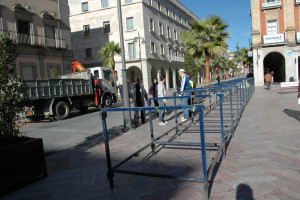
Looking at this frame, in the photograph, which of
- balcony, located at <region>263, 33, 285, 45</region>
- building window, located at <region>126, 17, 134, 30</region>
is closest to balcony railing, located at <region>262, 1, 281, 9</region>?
balcony, located at <region>263, 33, 285, 45</region>

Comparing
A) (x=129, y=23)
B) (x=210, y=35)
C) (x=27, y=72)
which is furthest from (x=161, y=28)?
(x=27, y=72)

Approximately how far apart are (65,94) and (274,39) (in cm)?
2159

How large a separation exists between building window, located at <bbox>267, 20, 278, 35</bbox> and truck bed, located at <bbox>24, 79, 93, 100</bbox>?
66.0ft

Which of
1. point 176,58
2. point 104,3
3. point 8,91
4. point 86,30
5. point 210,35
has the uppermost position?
point 104,3

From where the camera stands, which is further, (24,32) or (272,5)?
(272,5)

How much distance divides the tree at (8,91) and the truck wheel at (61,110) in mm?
8511

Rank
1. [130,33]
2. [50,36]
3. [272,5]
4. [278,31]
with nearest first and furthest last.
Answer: [50,36], [272,5], [278,31], [130,33]

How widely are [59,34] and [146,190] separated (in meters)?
21.4

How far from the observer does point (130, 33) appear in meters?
31.2

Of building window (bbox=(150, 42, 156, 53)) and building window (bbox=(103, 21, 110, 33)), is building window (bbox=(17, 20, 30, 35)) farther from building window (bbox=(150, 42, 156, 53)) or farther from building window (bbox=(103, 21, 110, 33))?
building window (bbox=(150, 42, 156, 53))

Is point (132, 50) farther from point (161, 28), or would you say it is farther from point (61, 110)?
point (61, 110)

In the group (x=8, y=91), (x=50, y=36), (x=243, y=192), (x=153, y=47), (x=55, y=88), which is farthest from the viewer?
(x=153, y=47)

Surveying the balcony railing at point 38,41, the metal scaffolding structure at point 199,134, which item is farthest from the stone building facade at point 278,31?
the balcony railing at point 38,41

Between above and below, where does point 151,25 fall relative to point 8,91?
above
